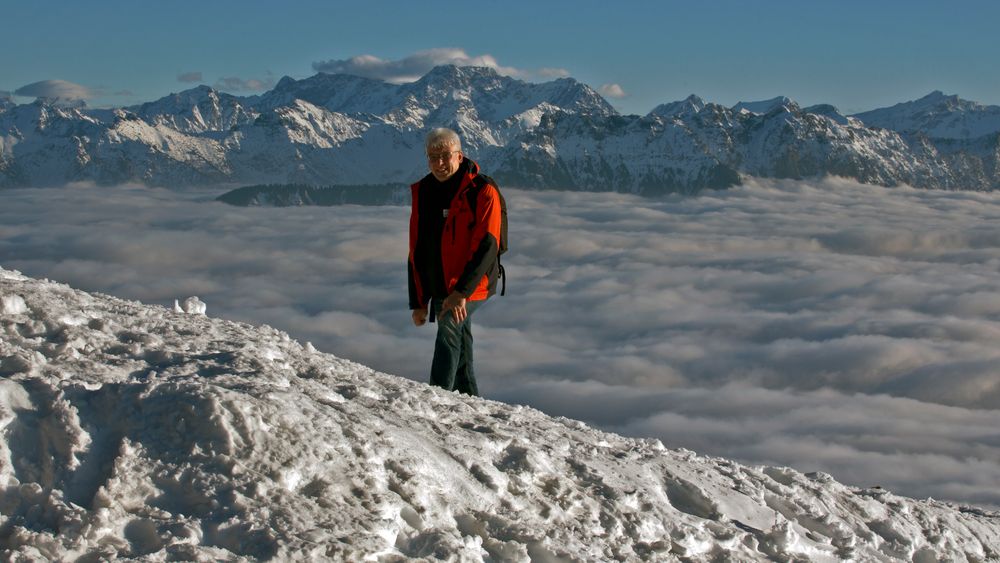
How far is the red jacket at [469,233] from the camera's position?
795cm

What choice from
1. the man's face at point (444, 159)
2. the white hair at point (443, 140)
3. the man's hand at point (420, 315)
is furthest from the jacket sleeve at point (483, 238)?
the man's hand at point (420, 315)

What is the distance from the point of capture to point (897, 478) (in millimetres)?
118375

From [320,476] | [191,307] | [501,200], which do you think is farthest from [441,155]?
[191,307]

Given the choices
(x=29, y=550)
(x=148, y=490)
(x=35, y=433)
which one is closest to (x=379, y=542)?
(x=148, y=490)

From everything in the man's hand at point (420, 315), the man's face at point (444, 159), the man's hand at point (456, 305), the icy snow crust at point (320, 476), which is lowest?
the icy snow crust at point (320, 476)

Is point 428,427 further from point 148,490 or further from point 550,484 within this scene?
point 148,490

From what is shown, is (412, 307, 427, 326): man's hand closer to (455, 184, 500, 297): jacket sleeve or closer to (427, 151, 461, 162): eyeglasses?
(455, 184, 500, 297): jacket sleeve

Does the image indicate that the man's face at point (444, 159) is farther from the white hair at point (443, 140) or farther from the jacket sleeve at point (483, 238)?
the jacket sleeve at point (483, 238)

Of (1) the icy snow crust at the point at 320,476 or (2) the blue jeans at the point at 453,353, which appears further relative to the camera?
(2) the blue jeans at the point at 453,353

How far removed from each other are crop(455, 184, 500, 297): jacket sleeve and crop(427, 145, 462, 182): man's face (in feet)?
0.97

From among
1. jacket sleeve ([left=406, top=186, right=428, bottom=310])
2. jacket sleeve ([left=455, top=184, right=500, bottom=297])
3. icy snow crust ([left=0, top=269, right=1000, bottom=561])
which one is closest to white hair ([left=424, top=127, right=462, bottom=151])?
jacket sleeve ([left=455, top=184, right=500, bottom=297])

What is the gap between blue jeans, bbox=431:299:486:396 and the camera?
8375mm

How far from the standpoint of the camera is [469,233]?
26.5 feet

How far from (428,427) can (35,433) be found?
8.31 ft
